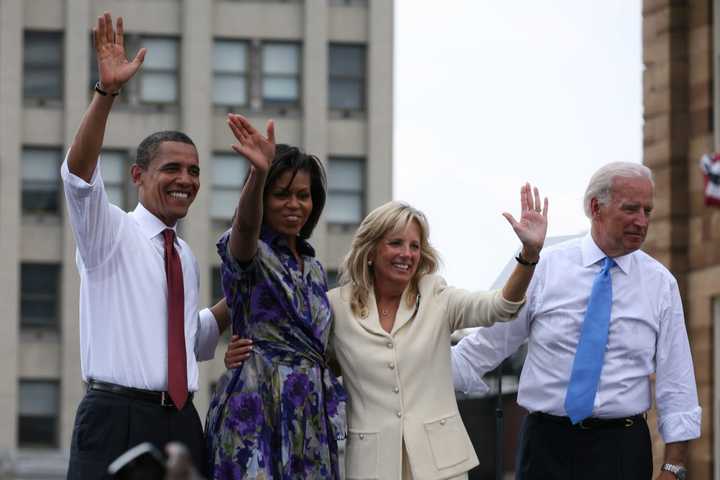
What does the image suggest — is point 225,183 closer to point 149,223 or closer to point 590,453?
point 590,453

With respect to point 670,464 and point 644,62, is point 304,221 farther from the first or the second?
point 644,62

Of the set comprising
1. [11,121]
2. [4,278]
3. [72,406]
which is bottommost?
[72,406]

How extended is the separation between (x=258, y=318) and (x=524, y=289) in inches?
41.6

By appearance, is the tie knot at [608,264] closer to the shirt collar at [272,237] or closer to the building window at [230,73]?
the shirt collar at [272,237]

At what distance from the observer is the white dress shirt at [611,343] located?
8328mm

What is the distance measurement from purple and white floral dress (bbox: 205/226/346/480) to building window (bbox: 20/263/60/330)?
42.7 metres

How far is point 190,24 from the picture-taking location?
5088cm

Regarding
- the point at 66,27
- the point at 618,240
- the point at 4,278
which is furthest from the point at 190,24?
the point at 618,240

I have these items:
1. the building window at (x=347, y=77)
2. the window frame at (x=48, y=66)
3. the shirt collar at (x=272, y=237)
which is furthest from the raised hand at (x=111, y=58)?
the building window at (x=347, y=77)

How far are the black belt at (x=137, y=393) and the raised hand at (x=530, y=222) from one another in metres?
1.51

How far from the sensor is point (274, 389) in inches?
300

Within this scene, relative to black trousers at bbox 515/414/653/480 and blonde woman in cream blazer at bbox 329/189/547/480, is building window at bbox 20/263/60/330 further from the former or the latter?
blonde woman in cream blazer at bbox 329/189/547/480

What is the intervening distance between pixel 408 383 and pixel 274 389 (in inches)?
23.9

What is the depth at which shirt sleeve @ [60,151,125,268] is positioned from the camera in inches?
289
